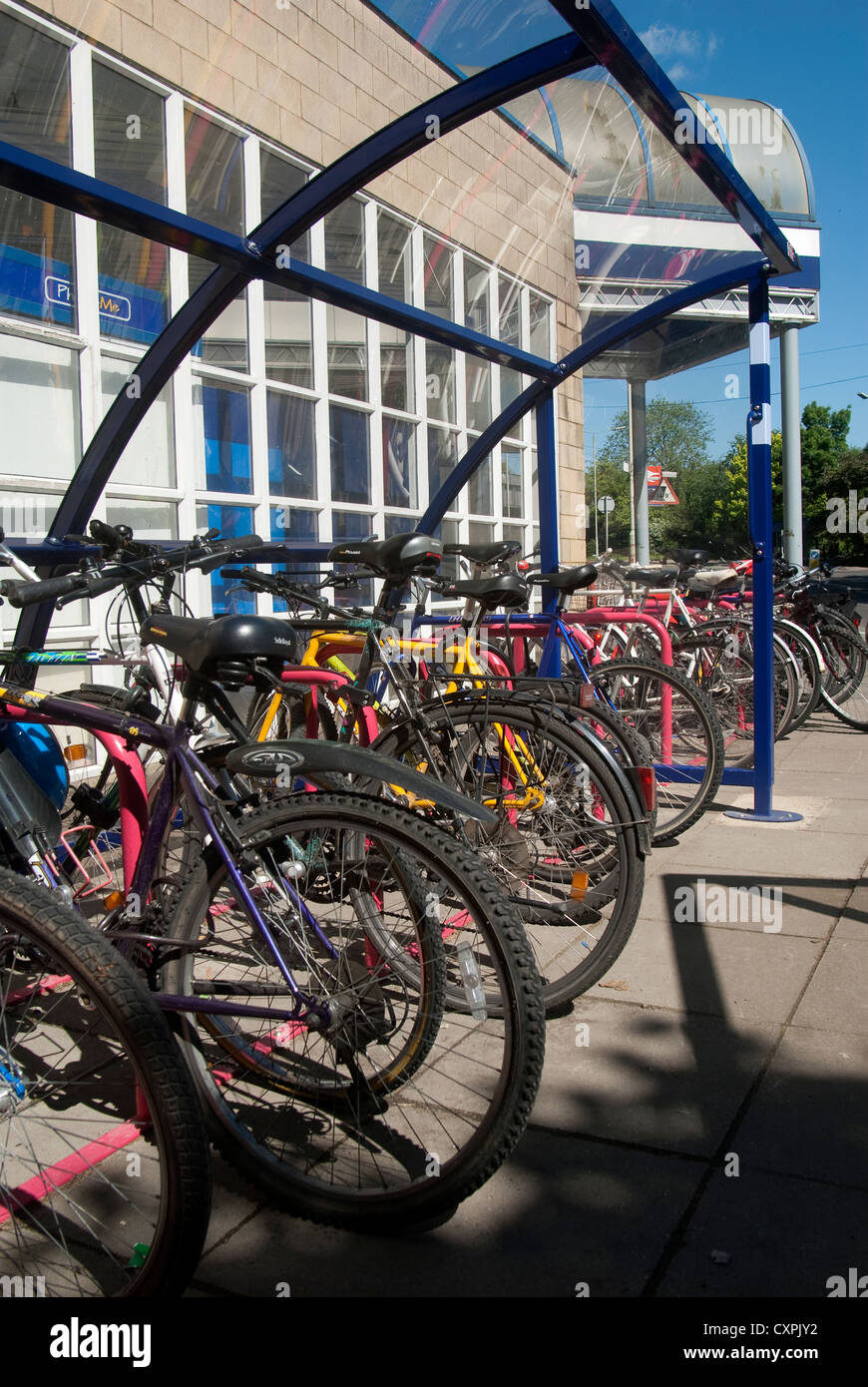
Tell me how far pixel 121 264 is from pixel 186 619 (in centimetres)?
466

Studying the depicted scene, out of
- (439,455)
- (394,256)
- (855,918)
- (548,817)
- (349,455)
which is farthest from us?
(439,455)

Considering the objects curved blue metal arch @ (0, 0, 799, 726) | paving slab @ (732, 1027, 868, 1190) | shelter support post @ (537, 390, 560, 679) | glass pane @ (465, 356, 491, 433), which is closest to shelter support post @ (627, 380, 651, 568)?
glass pane @ (465, 356, 491, 433)

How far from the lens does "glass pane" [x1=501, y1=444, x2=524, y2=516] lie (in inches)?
405

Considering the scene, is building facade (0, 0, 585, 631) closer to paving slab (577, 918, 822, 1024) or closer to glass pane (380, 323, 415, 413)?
glass pane (380, 323, 415, 413)

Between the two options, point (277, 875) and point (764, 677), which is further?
point (764, 677)

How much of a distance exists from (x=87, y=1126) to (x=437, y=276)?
7.71 meters

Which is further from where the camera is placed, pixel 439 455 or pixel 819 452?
pixel 819 452

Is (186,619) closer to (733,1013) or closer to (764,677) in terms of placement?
(733,1013)

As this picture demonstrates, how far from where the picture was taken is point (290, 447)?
24.3ft

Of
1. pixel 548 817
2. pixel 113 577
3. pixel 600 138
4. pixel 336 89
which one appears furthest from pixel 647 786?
pixel 336 89

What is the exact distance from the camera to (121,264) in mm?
6117

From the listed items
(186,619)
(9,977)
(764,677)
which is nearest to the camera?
(9,977)

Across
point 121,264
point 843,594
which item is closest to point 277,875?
point 121,264

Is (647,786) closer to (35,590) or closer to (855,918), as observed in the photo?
(855,918)
